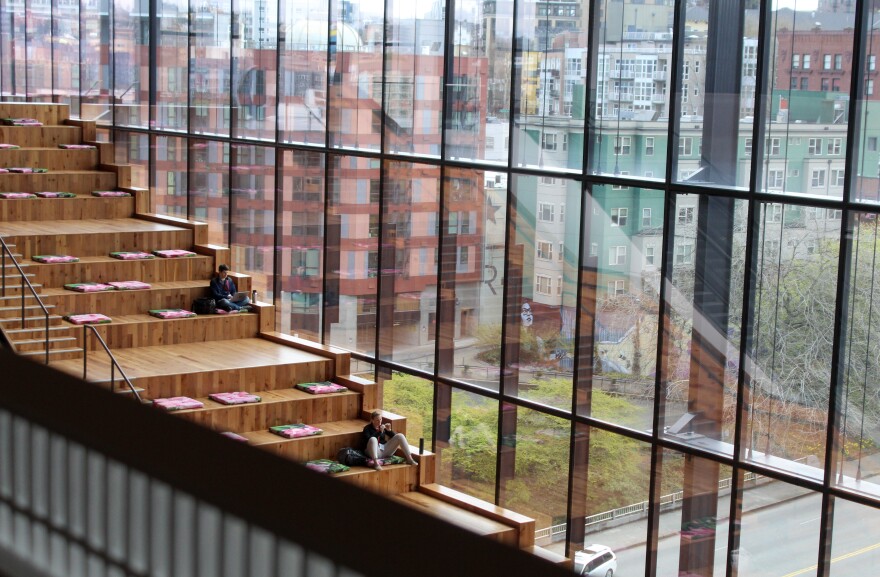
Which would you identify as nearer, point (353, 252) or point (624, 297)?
point (624, 297)

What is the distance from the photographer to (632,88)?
28.4 feet

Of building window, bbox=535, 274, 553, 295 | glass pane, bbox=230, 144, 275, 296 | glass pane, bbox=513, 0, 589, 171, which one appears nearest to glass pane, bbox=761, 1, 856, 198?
glass pane, bbox=513, 0, 589, 171

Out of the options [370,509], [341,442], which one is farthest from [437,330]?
[370,509]

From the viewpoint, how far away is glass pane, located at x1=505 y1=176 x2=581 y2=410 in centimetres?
926

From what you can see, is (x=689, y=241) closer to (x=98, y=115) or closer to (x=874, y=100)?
(x=874, y=100)

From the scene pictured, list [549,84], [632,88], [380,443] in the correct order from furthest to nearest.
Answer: [380,443], [549,84], [632,88]

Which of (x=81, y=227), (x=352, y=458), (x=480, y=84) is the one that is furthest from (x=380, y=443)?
(x=81, y=227)

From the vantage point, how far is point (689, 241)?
8.32 meters

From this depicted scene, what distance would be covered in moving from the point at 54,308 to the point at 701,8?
21.6 feet

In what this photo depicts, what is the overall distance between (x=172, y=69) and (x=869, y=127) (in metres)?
8.76

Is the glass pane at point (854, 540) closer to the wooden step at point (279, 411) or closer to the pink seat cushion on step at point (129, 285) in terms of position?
the wooden step at point (279, 411)

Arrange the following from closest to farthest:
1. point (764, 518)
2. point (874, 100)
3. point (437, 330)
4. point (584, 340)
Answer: point (874, 100) → point (764, 518) → point (584, 340) → point (437, 330)

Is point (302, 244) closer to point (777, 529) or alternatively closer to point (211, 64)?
point (211, 64)

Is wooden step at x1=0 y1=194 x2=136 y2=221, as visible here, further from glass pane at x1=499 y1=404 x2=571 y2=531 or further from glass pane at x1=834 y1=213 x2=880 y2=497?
glass pane at x1=834 y1=213 x2=880 y2=497
